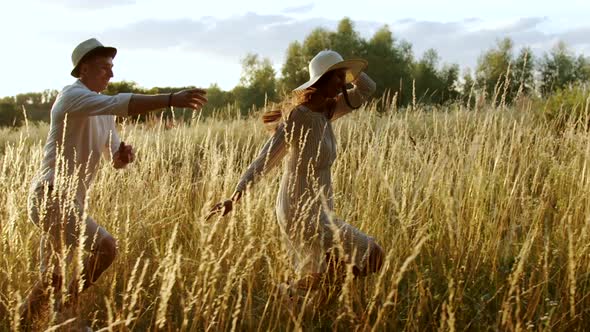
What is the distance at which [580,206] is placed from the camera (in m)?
3.80

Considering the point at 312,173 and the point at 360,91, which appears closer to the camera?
the point at 312,173

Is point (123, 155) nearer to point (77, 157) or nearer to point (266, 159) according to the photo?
point (77, 157)

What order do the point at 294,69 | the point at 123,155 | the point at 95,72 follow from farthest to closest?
the point at 294,69, the point at 123,155, the point at 95,72

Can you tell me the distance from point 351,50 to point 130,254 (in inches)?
782

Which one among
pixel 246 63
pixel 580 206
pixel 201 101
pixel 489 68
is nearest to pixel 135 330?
pixel 201 101

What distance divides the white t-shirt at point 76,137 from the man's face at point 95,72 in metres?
0.06

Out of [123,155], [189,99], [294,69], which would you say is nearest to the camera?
[189,99]

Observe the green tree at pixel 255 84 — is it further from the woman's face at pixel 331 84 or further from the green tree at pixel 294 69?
the woman's face at pixel 331 84

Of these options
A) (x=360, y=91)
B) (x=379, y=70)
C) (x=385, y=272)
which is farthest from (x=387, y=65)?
(x=385, y=272)

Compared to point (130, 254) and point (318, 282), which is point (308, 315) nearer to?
point (318, 282)

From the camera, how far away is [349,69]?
3309mm

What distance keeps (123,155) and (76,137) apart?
36 cm

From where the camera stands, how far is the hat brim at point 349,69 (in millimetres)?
3107

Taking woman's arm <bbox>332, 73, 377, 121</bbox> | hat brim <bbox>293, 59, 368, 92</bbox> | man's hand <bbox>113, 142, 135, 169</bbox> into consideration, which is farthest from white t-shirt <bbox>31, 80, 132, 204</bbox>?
woman's arm <bbox>332, 73, 377, 121</bbox>
